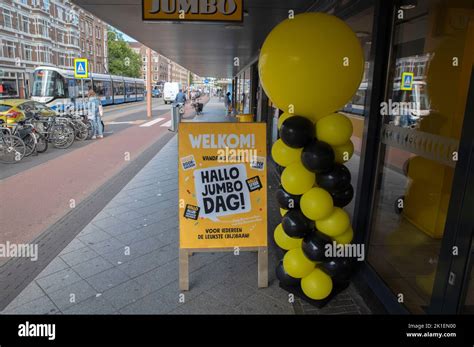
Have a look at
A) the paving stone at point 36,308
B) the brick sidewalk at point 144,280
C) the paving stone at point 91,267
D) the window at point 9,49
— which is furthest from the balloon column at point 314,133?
the window at point 9,49

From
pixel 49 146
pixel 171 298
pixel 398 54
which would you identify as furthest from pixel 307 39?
pixel 49 146

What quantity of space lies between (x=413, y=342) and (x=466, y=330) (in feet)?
1.20

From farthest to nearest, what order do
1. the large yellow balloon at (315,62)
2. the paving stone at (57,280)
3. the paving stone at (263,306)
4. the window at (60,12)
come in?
1. the window at (60,12)
2. the paving stone at (57,280)
3. the paving stone at (263,306)
4. the large yellow balloon at (315,62)

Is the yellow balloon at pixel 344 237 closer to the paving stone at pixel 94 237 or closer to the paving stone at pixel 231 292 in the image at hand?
the paving stone at pixel 231 292

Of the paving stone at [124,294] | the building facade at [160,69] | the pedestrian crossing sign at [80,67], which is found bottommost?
the paving stone at [124,294]

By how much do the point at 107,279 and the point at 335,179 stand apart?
89.1 inches

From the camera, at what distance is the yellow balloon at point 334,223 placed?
2656 mm

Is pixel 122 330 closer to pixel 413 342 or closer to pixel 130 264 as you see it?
pixel 130 264

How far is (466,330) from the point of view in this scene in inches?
86.0

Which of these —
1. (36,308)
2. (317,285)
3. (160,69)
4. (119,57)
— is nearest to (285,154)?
(317,285)

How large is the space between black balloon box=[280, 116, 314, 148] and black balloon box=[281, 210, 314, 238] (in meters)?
0.57

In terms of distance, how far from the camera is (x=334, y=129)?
2471 mm

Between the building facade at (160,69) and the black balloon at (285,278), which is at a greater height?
the building facade at (160,69)

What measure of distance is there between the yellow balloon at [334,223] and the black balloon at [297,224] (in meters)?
0.09
